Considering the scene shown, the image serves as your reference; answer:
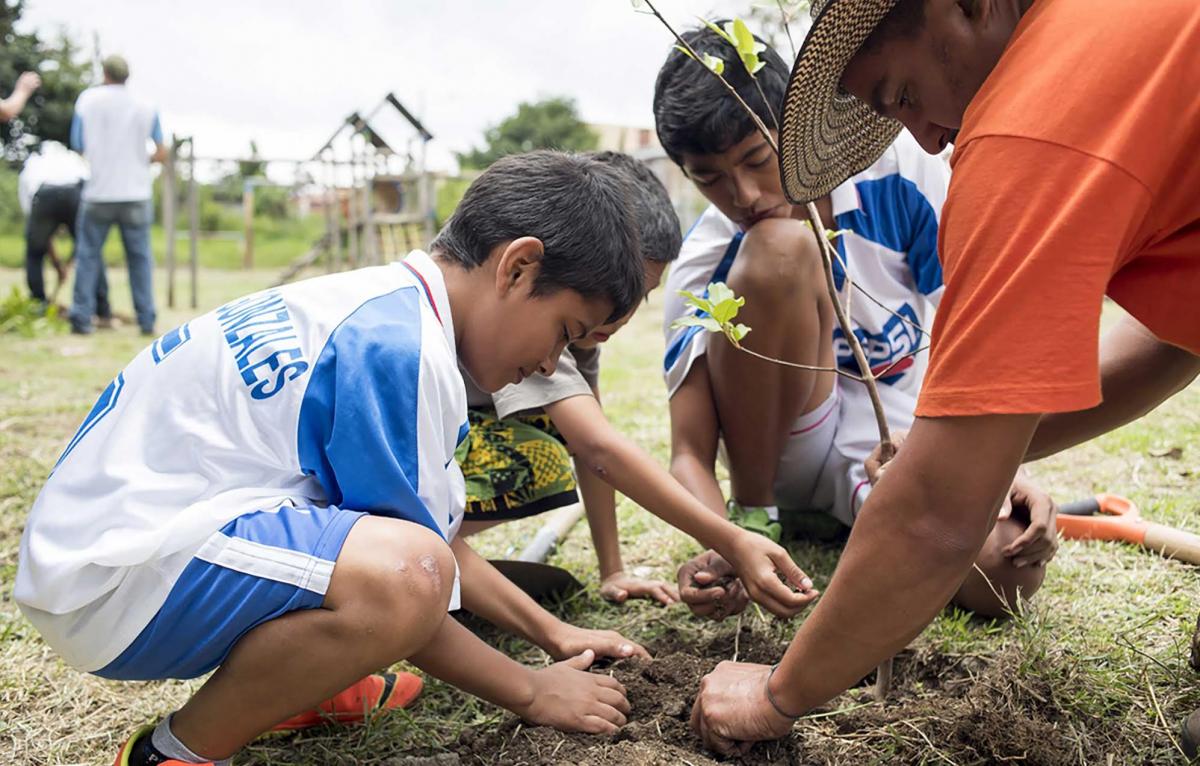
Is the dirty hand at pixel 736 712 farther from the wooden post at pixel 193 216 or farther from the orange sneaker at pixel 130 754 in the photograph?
the wooden post at pixel 193 216

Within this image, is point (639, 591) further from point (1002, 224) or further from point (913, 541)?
point (1002, 224)

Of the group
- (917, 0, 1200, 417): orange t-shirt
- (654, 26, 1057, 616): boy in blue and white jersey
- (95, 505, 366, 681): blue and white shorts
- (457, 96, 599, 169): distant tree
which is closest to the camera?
(917, 0, 1200, 417): orange t-shirt

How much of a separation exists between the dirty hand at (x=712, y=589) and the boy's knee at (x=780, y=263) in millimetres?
603

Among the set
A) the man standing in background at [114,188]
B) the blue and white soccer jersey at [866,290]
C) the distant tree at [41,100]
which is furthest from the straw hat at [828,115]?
the distant tree at [41,100]

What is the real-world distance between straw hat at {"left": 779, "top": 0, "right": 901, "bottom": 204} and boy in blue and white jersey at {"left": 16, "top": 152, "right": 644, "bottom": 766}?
2.07 feet

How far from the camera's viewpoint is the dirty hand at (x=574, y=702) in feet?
5.73

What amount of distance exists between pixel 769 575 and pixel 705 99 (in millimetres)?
1096

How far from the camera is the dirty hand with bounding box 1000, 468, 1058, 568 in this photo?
1.99m

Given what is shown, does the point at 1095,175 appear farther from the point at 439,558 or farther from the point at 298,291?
the point at 298,291

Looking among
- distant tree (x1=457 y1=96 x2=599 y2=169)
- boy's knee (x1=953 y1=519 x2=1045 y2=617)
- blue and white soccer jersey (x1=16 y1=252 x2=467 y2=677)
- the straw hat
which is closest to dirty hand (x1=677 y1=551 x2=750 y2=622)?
boy's knee (x1=953 y1=519 x2=1045 y2=617)

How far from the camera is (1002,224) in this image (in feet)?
3.32

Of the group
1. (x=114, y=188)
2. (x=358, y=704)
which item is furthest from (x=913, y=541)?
(x=114, y=188)

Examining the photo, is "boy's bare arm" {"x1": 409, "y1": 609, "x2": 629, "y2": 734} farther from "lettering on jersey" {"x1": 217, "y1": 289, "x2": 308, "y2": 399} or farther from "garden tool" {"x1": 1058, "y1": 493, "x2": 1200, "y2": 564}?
"garden tool" {"x1": 1058, "y1": 493, "x2": 1200, "y2": 564}

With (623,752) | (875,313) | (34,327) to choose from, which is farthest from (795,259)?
(34,327)
